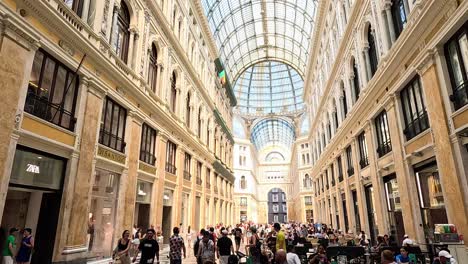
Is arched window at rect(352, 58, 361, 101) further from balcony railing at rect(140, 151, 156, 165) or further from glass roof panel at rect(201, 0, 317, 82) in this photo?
glass roof panel at rect(201, 0, 317, 82)

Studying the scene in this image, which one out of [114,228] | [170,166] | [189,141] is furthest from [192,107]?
[114,228]

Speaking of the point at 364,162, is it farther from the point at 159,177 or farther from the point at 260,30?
the point at 260,30

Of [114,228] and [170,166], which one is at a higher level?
[170,166]

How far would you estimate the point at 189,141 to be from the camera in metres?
20.4

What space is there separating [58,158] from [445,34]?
1149cm

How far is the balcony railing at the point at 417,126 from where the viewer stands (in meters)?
9.73

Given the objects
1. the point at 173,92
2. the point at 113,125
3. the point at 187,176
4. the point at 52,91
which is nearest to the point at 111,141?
the point at 113,125

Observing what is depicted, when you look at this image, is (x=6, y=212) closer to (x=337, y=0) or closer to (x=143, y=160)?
(x=143, y=160)

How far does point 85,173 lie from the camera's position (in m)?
9.21

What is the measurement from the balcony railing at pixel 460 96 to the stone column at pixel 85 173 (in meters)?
11.0

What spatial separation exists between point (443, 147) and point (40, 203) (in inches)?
462

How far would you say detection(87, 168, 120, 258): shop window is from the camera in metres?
10.6

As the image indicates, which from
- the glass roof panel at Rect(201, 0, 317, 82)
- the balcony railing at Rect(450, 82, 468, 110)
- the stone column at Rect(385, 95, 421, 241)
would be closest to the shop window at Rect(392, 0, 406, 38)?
the stone column at Rect(385, 95, 421, 241)

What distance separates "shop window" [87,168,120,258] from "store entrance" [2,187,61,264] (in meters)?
1.96
